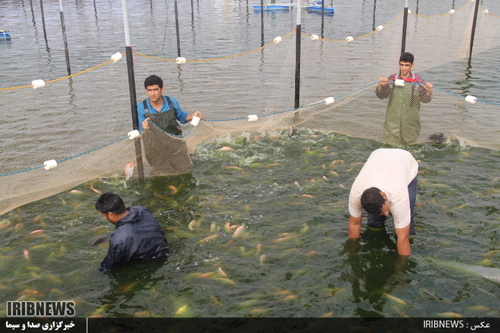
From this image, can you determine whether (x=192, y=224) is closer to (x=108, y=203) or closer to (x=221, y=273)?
(x=221, y=273)

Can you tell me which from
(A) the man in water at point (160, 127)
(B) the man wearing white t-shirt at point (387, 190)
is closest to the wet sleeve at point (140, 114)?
(A) the man in water at point (160, 127)

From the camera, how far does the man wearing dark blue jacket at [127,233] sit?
5.64 m

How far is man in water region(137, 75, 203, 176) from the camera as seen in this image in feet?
25.9

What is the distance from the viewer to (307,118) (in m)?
10.4

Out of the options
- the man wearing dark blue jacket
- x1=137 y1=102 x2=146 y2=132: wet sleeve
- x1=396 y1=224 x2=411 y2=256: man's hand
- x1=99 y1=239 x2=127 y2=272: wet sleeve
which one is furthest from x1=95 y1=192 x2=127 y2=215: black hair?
x1=396 y1=224 x2=411 y2=256: man's hand

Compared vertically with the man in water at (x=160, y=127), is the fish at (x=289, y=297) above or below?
below

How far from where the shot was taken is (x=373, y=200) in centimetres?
504

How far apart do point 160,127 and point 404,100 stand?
16.7 feet

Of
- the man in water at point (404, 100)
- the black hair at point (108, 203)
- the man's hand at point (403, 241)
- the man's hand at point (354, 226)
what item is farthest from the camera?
the man in water at point (404, 100)

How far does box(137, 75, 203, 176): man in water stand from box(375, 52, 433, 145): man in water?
412 cm

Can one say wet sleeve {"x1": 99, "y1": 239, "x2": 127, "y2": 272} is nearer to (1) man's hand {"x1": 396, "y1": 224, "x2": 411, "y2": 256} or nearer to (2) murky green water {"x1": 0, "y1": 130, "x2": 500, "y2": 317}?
(2) murky green water {"x1": 0, "y1": 130, "x2": 500, "y2": 317}

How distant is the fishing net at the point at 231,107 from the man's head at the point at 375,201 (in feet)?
13.9

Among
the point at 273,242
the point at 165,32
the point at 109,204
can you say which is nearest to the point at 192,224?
the point at 273,242

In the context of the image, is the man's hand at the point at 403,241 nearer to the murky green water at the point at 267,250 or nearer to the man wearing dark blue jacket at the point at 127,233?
the murky green water at the point at 267,250
